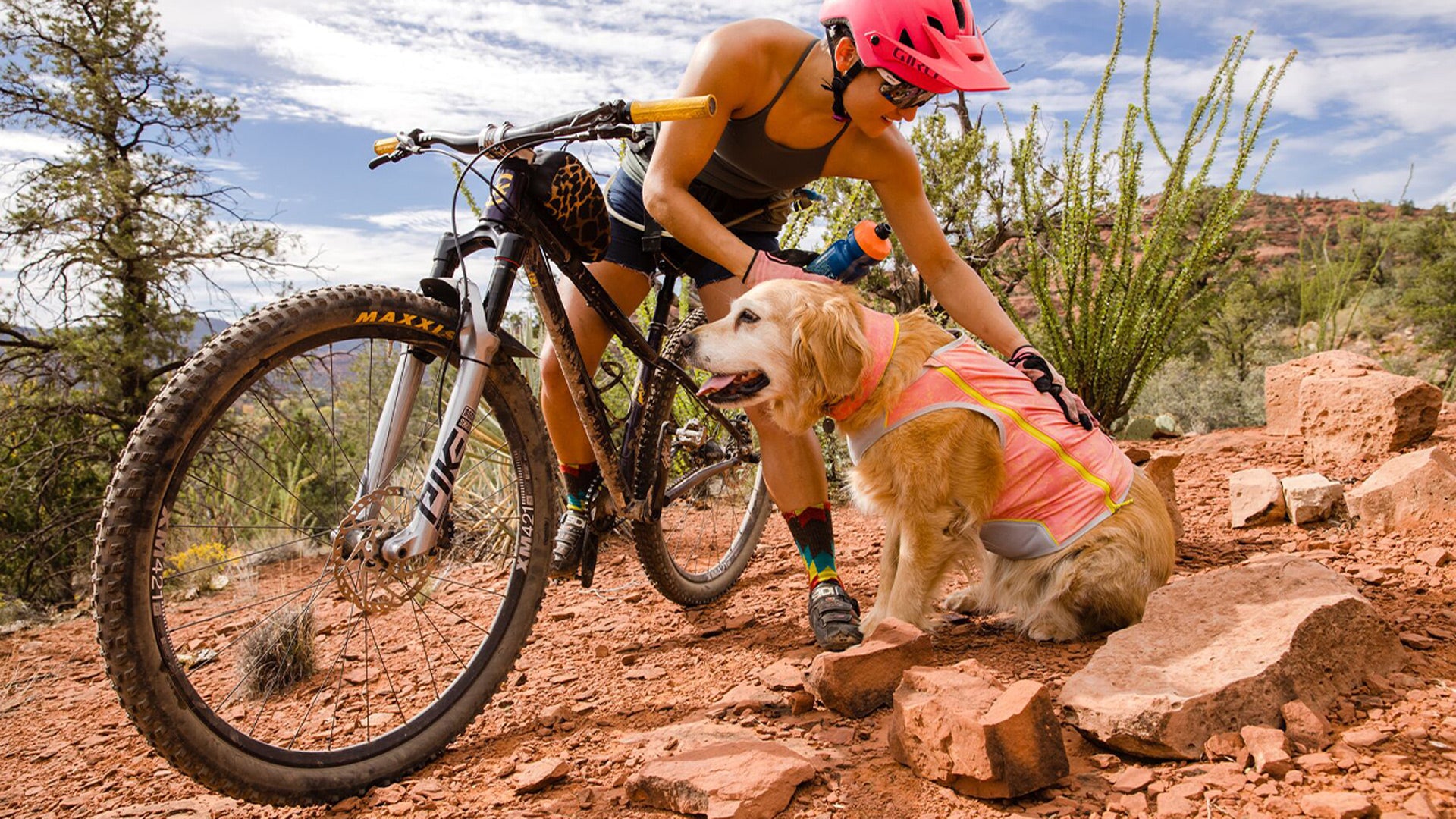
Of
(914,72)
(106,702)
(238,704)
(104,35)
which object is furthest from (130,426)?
(914,72)

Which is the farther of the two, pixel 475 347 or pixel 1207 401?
pixel 1207 401

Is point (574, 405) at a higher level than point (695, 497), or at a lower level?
higher

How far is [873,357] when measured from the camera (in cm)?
279

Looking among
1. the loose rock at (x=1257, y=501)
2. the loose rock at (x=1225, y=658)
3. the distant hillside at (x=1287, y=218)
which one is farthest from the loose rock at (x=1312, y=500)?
the distant hillside at (x=1287, y=218)

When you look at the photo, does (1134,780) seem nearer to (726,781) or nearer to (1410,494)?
(726,781)

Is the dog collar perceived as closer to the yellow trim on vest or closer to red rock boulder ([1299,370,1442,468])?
the yellow trim on vest

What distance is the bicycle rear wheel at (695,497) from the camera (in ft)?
11.0

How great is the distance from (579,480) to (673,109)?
5.47ft

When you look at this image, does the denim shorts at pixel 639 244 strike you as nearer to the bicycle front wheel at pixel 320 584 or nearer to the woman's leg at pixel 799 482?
the woman's leg at pixel 799 482

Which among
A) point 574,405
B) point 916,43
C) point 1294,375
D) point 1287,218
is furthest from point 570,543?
point 1287,218

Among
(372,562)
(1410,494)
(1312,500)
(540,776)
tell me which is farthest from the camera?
(1312,500)

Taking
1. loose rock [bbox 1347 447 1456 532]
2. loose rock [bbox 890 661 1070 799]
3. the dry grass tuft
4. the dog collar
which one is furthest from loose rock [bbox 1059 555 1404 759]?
the dry grass tuft

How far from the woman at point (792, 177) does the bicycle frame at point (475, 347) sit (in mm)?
432

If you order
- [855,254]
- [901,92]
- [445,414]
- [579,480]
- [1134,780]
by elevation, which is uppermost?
[901,92]
